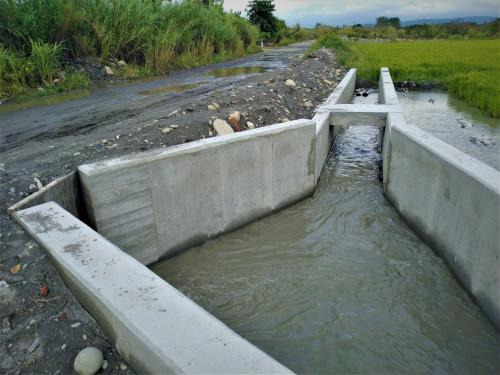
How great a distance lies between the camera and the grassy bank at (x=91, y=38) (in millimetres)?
9023

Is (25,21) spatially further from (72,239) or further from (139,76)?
(72,239)

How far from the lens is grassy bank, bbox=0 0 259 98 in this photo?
9.02 m

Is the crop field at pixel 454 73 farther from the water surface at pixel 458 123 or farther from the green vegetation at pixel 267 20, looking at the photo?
the green vegetation at pixel 267 20

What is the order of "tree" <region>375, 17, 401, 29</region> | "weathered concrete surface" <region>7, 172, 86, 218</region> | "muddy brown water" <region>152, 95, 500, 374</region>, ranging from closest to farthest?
"muddy brown water" <region>152, 95, 500, 374</region> < "weathered concrete surface" <region>7, 172, 86, 218</region> < "tree" <region>375, 17, 401, 29</region>

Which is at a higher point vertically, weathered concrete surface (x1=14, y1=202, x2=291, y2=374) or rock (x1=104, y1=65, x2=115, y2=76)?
rock (x1=104, y1=65, x2=115, y2=76)

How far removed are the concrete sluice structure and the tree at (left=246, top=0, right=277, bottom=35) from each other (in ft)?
110

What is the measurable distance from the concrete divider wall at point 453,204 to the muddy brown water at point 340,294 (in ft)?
0.65

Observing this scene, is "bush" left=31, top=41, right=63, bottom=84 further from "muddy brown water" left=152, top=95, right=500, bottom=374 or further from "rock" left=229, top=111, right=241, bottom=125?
"muddy brown water" left=152, top=95, right=500, bottom=374

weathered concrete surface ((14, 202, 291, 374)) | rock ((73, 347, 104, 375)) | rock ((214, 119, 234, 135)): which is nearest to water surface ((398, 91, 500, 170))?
rock ((214, 119, 234, 135))

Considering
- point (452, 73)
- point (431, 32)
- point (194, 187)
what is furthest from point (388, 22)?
point (194, 187)

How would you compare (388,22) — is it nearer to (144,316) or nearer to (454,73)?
(454,73)

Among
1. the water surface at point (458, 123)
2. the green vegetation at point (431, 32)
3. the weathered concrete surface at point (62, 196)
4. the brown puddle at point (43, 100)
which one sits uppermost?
the green vegetation at point (431, 32)

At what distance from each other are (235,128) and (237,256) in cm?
219

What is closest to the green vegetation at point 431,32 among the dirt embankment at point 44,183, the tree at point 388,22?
the tree at point 388,22
